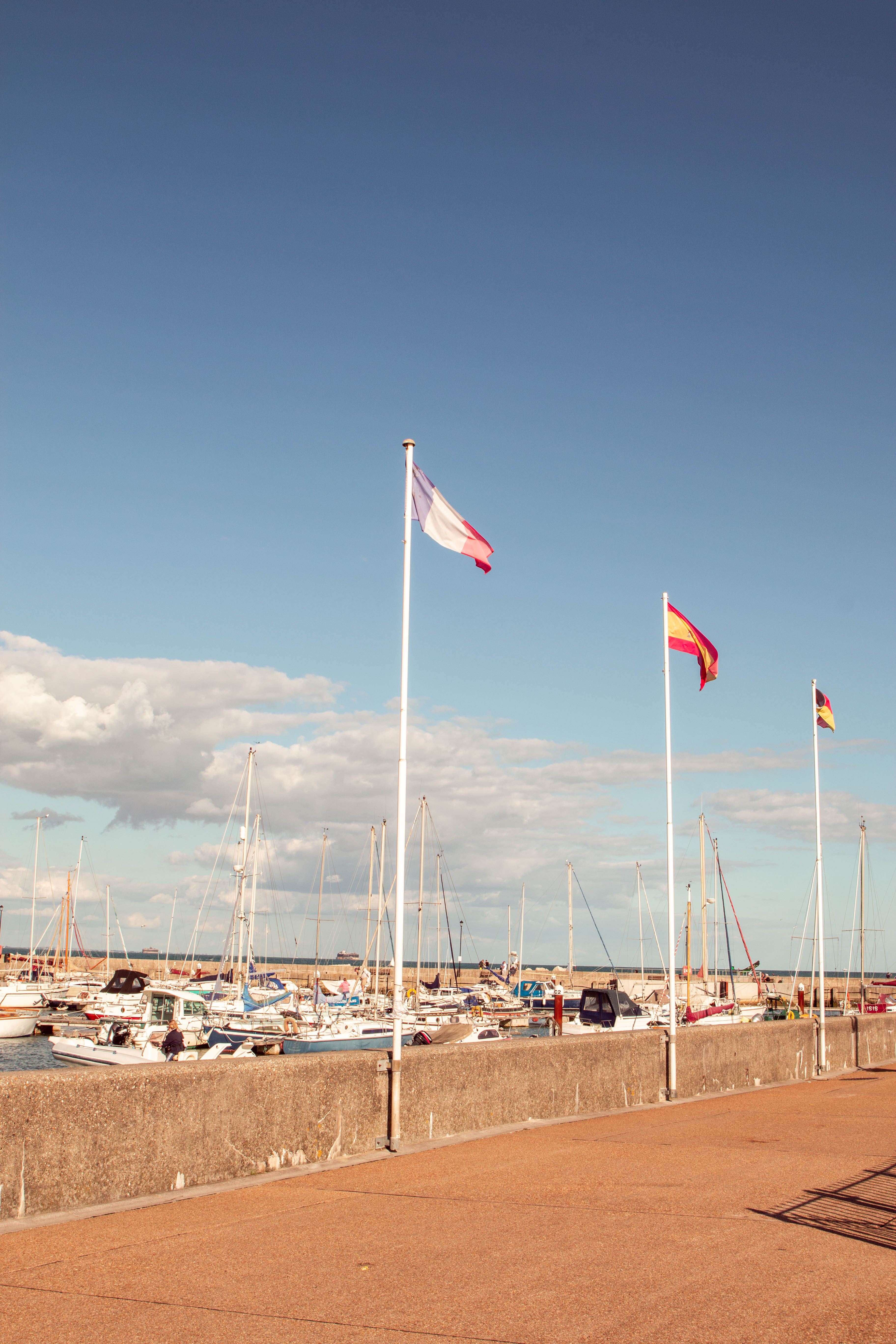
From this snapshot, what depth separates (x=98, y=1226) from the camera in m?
7.86

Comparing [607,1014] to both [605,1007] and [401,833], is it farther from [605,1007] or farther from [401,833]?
[401,833]

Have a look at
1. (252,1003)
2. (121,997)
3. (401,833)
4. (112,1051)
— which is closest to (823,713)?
(401,833)

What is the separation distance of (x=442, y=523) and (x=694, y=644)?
25.9 feet

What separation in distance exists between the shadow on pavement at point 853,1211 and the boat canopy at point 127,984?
58.2 metres

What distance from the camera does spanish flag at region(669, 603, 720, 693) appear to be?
65.7 feet

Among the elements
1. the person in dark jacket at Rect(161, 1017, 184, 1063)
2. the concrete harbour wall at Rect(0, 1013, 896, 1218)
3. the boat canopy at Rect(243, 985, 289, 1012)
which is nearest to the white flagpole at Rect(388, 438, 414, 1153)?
the concrete harbour wall at Rect(0, 1013, 896, 1218)

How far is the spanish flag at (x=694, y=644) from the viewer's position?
2002 centimetres

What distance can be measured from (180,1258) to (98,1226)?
1099 millimetres

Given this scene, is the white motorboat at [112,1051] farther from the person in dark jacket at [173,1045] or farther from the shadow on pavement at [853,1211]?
the shadow on pavement at [853,1211]

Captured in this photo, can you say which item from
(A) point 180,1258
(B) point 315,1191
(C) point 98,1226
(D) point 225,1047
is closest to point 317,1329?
(A) point 180,1258

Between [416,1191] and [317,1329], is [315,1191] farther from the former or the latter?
[317,1329]

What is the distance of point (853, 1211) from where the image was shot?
851cm

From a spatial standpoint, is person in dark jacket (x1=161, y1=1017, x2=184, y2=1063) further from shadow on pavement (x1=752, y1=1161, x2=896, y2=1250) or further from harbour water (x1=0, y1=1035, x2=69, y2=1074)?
shadow on pavement (x1=752, y1=1161, x2=896, y2=1250)

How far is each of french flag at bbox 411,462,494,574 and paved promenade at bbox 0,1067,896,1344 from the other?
7.07 meters
